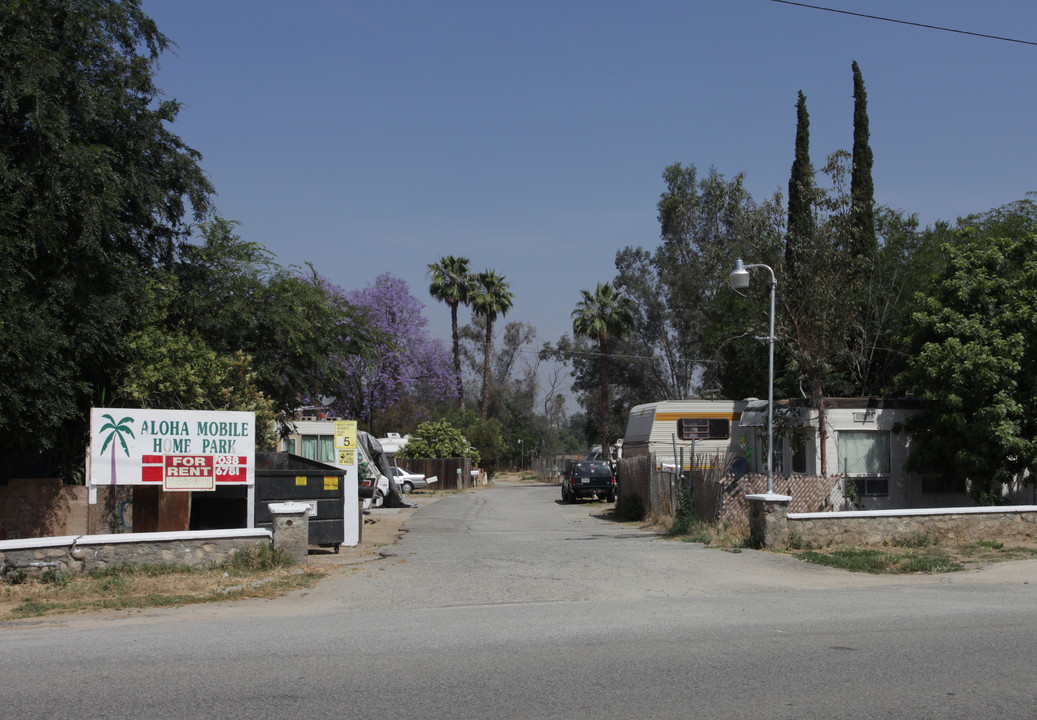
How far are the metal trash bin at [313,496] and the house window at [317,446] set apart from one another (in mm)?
17890

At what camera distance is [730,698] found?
603 centimetres

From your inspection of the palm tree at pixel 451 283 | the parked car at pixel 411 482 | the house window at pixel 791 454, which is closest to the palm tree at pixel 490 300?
the palm tree at pixel 451 283

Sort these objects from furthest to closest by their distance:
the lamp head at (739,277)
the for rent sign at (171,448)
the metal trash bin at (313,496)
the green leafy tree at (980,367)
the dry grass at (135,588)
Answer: the green leafy tree at (980,367) → the lamp head at (739,277) → the metal trash bin at (313,496) → the for rent sign at (171,448) → the dry grass at (135,588)

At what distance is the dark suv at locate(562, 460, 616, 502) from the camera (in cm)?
3428

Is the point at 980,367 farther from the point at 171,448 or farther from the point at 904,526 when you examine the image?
the point at 171,448

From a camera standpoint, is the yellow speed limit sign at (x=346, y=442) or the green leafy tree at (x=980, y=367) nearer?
the yellow speed limit sign at (x=346, y=442)

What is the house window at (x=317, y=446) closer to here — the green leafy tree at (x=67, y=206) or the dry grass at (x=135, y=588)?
the green leafy tree at (x=67, y=206)

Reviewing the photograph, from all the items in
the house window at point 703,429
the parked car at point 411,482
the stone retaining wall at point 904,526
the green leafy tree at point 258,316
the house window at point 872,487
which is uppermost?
the green leafy tree at point 258,316

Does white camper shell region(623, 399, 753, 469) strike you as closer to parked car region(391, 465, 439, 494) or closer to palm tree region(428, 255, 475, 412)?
parked car region(391, 465, 439, 494)

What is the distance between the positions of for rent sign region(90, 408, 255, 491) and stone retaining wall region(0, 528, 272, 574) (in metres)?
1.31

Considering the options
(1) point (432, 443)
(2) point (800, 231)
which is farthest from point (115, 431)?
(1) point (432, 443)

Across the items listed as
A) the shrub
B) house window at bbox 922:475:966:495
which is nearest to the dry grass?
the shrub

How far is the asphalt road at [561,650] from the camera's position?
5.92 m

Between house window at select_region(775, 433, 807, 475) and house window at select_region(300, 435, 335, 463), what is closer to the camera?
house window at select_region(775, 433, 807, 475)
